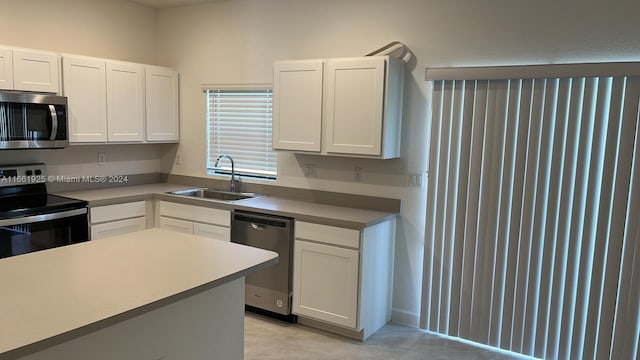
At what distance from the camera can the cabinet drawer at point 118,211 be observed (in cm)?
400

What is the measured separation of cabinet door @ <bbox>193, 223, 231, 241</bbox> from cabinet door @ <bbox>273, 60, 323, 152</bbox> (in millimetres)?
833

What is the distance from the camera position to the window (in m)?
4.48

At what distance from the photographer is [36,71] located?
12.3ft

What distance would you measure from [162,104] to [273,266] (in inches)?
83.2

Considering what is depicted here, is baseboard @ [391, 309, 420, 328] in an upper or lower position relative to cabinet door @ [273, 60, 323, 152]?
lower

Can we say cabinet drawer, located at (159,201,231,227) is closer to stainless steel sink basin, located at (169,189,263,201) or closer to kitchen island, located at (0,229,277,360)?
stainless steel sink basin, located at (169,189,263,201)

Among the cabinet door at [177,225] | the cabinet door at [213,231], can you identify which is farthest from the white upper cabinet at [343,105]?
the cabinet door at [177,225]

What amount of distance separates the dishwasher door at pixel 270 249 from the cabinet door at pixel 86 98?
1.48 metres

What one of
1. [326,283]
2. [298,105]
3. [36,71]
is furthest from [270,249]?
[36,71]

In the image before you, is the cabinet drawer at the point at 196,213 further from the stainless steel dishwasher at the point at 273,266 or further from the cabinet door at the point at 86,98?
the cabinet door at the point at 86,98

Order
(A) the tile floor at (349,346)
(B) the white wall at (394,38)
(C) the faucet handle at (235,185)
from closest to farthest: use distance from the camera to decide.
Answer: (B) the white wall at (394,38) < (A) the tile floor at (349,346) < (C) the faucet handle at (235,185)

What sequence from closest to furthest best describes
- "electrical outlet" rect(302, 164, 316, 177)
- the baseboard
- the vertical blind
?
the vertical blind < the baseboard < "electrical outlet" rect(302, 164, 316, 177)

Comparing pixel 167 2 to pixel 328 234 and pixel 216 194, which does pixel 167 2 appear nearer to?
pixel 216 194

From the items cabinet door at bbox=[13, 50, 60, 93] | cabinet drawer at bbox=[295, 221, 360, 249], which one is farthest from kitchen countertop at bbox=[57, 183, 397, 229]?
cabinet door at bbox=[13, 50, 60, 93]
